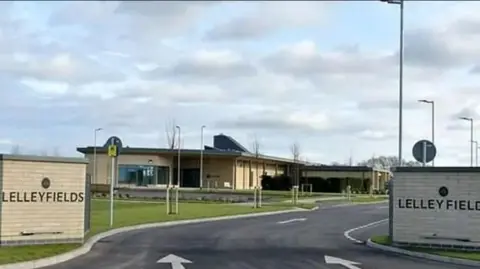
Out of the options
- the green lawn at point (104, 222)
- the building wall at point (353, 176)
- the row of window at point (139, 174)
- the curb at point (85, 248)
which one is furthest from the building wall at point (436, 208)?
the building wall at point (353, 176)

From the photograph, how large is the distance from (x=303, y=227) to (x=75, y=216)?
12.1 meters

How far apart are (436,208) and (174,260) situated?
7962 mm

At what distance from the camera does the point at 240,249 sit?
20656mm

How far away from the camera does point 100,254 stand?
1856cm

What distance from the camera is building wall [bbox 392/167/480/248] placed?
69.8 feet

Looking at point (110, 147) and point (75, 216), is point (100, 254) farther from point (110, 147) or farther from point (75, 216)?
point (110, 147)

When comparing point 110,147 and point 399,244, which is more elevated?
point 110,147

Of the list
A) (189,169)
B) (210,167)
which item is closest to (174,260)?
(210,167)

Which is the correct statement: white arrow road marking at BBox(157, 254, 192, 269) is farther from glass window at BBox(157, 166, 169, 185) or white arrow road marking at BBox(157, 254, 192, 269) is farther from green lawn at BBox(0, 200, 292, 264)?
glass window at BBox(157, 166, 169, 185)

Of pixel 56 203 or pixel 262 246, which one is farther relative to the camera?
pixel 262 246

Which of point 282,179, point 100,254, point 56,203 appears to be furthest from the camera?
point 282,179

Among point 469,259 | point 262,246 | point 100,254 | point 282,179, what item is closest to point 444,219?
point 469,259

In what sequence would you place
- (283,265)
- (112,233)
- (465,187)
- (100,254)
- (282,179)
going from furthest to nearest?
1. (282,179)
2. (112,233)
3. (465,187)
4. (100,254)
5. (283,265)

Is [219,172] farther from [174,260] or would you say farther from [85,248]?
[174,260]
